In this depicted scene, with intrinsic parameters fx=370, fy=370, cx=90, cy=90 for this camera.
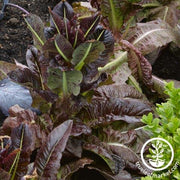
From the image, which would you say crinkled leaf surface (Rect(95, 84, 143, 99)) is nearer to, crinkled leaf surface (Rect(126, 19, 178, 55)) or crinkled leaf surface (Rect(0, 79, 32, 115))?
crinkled leaf surface (Rect(0, 79, 32, 115))

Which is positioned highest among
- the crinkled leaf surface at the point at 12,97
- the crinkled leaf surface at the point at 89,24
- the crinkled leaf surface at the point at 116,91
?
the crinkled leaf surface at the point at 89,24

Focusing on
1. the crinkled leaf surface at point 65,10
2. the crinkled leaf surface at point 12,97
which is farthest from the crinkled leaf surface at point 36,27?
the crinkled leaf surface at point 12,97

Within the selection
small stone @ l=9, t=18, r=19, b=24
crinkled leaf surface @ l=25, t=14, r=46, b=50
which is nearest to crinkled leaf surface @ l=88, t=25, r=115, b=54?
crinkled leaf surface @ l=25, t=14, r=46, b=50

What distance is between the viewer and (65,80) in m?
1.68

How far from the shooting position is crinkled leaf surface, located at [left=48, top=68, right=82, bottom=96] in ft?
5.39

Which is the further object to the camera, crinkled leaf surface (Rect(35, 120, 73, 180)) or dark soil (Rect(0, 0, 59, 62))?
dark soil (Rect(0, 0, 59, 62))

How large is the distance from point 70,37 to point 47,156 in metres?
0.56

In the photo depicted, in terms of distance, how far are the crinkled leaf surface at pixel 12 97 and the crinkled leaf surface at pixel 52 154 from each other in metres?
0.58

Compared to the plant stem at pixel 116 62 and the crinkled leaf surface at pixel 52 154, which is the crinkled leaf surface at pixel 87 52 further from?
the plant stem at pixel 116 62

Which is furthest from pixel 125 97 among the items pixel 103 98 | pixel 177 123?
pixel 177 123

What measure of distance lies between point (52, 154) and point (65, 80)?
381 mm

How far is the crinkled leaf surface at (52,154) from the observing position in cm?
142

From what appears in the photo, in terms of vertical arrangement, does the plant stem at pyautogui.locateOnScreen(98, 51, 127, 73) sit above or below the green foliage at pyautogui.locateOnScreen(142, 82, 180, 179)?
below

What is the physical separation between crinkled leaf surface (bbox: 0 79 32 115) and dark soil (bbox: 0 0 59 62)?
59cm
